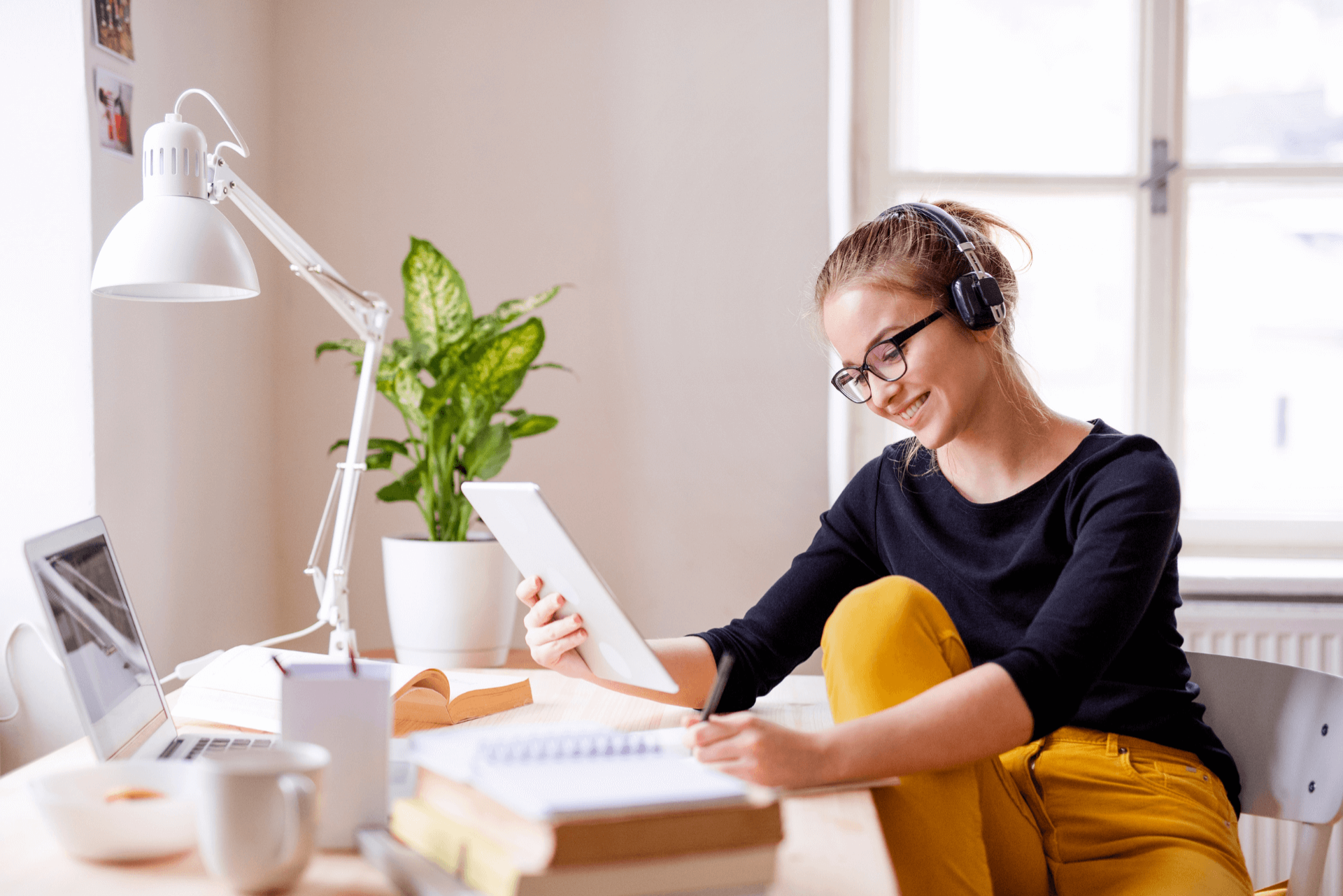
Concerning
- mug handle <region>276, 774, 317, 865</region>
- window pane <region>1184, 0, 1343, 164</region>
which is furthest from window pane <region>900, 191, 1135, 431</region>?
mug handle <region>276, 774, 317, 865</region>

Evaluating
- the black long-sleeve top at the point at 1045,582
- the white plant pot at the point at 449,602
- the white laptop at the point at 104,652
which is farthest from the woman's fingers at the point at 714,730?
the white plant pot at the point at 449,602

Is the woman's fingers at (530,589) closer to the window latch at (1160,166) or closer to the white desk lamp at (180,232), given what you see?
the white desk lamp at (180,232)

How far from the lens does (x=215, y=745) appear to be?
32.7 inches

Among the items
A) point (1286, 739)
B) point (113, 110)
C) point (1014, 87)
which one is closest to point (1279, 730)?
point (1286, 739)

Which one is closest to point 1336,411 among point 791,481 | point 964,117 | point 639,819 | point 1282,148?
point 1282,148

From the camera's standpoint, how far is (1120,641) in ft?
2.88

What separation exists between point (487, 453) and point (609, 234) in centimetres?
58

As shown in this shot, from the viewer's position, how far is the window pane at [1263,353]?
2051mm

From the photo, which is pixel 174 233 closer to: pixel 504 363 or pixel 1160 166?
pixel 504 363

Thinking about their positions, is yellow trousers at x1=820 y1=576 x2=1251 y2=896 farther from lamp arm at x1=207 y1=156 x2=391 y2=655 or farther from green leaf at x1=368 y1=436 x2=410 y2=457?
green leaf at x1=368 y1=436 x2=410 y2=457

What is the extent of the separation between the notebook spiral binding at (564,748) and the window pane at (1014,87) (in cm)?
167

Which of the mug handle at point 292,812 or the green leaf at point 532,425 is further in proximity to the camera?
the green leaf at point 532,425

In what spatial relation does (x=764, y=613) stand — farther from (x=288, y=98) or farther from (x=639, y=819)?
(x=288, y=98)

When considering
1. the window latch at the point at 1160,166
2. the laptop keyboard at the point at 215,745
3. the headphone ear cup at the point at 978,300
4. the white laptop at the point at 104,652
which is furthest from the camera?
the window latch at the point at 1160,166
